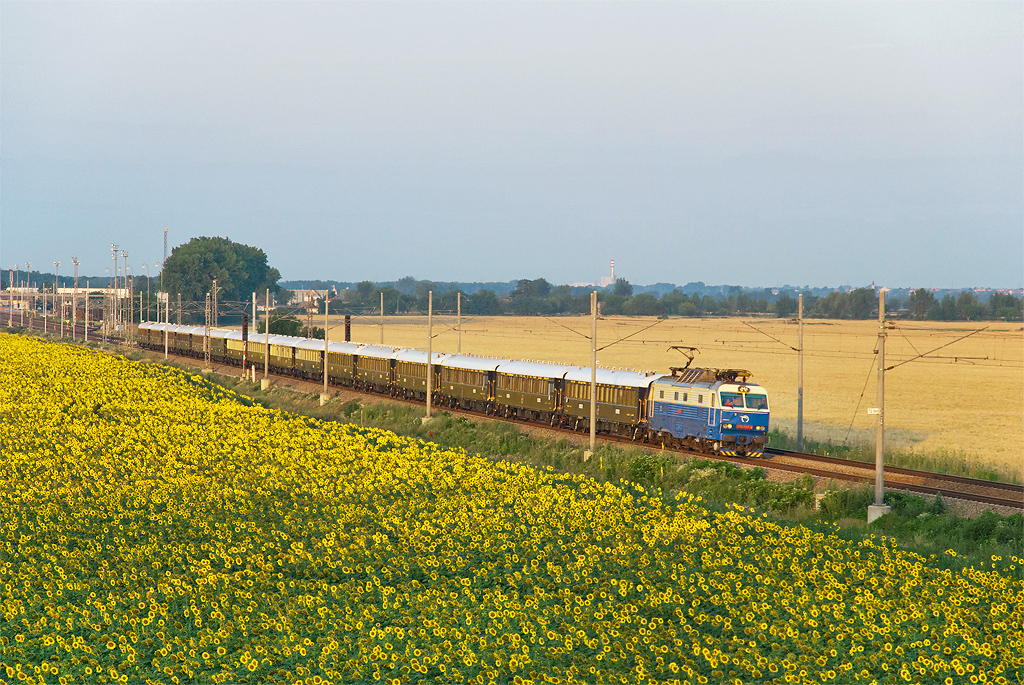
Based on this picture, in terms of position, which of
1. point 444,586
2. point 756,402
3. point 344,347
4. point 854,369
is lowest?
point 854,369

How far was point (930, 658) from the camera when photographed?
14.6 meters

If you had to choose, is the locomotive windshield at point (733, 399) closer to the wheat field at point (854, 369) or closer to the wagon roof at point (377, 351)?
the wheat field at point (854, 369)

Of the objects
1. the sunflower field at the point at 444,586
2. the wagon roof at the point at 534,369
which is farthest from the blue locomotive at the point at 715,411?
the sunflower field at the point at 444,586

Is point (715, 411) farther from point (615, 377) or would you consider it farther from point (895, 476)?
point (615, 377)

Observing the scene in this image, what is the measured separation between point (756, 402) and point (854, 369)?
65.1 meters

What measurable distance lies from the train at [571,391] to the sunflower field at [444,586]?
10.1 metres

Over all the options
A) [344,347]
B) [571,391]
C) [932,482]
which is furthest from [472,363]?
[932,482]

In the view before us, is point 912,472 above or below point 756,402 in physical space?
below

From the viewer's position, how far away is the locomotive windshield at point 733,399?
124 ft

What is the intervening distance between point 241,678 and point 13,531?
1061 cm

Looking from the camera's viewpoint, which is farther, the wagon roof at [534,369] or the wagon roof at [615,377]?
the wagon roof at [534,369]

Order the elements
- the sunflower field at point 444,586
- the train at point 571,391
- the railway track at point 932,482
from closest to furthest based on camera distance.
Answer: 1. the sunflower field at point 444,586
2. the railway track at point 932,482
3. the train at point 571,391

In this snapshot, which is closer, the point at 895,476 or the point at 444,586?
the point at 444,586

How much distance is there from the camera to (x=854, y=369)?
323ft
